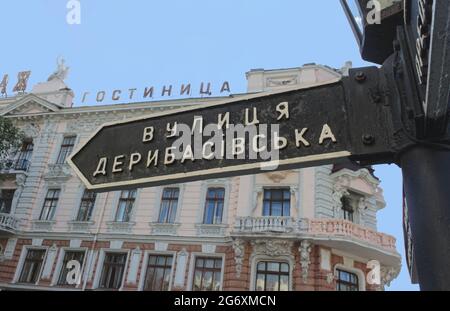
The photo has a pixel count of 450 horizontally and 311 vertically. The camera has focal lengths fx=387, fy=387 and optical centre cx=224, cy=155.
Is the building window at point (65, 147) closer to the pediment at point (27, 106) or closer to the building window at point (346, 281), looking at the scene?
the pediment at point (27, 106)

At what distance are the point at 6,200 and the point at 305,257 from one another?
1613 centimetres

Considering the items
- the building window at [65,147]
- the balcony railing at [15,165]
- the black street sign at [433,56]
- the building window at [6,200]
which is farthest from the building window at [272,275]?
the black street sign at [433,56]

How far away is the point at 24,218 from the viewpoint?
65.2ft

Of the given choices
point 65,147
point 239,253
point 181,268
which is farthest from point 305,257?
point 65,147

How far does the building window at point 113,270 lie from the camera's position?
17562 mm

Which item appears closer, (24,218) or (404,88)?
(404,88)

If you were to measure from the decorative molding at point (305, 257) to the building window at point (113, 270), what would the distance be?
8.11 metres

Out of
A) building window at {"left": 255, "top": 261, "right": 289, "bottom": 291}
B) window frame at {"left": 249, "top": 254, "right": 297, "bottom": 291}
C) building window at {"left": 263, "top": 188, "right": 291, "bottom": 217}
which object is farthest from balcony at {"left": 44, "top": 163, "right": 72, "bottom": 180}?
building window at {"left": 255, "top": 261, "right": 289, "bottom": 291}

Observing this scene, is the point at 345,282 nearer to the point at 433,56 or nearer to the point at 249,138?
the point at 249,138

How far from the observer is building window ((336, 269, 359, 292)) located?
16469mm

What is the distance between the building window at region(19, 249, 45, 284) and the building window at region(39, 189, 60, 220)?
1758 mm

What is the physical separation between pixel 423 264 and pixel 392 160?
40 cm
